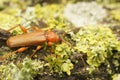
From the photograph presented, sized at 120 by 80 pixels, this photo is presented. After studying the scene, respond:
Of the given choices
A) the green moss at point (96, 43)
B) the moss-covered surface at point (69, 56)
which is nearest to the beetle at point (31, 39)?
the moss-covered surface at point (69, 56)

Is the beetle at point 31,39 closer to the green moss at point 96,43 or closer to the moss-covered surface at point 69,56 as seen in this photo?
the moss-covered surface at point 69,56

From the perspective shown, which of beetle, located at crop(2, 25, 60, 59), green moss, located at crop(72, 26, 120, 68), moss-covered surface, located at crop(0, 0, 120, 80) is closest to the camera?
moss-covered surface, located at crop(0, 0, 120, 80)

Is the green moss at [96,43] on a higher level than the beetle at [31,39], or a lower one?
lower

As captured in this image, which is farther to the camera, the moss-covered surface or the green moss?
the green moss

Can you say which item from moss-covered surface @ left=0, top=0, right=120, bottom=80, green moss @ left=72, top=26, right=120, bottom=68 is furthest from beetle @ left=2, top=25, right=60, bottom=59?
green moss @ left=72, top=26, right=120, bottom=68

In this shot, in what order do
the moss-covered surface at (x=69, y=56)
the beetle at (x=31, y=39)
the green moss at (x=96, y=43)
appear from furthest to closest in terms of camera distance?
the green moss at (x=96, y=43) → the beetle at (x=31, y=39) → the moss-covered surface at (x=69, y=56)

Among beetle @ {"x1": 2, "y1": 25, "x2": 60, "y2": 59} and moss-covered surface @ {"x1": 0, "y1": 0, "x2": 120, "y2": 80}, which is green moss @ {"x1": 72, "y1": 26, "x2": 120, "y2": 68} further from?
beetle @ {"x1": 2, "y1": 25, "x2": 60, "y2": 59}

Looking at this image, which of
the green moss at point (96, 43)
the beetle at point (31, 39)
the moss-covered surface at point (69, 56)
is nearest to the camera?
the moss-covered surface at point (69, 56)

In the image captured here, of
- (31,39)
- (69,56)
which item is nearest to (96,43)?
(69,56)

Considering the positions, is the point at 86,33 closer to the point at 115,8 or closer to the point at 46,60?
the point at 46,60

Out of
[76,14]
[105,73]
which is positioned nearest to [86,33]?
[105,73]

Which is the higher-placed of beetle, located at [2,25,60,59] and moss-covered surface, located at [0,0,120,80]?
beetle, located at [2,25,60,59]
